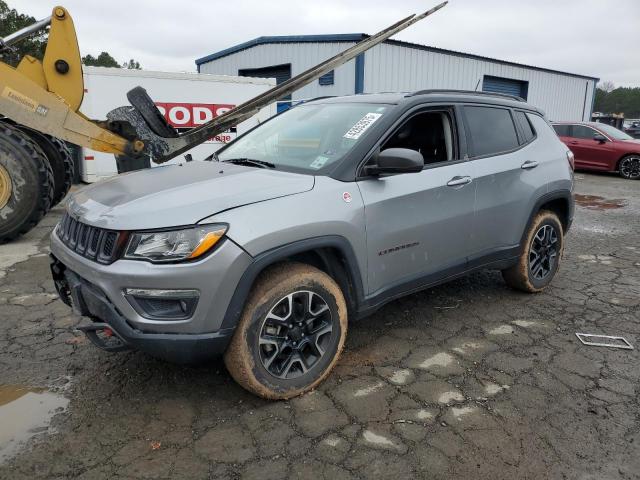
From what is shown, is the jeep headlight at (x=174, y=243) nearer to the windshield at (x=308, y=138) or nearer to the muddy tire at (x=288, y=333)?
the muddy tire at (x=288, y=333)

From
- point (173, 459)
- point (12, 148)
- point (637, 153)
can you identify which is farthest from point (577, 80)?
point (173, 459)

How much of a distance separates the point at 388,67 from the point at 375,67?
0.60m

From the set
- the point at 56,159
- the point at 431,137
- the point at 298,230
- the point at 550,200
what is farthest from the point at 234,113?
the point at 56,159

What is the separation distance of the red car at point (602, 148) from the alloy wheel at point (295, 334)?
46.9 ft

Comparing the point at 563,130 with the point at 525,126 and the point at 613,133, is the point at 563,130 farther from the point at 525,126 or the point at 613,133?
the point at 525,126

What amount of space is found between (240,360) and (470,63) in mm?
19402

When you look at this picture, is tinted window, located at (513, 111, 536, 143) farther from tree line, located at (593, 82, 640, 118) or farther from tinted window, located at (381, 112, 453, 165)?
tree line, located at (593, 82, 640, 118)

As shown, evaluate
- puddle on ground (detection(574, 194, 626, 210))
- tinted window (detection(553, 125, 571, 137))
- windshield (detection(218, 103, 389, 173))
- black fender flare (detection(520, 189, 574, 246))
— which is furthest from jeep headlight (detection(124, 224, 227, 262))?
tinted window (detection(553, 125, 571, 137))

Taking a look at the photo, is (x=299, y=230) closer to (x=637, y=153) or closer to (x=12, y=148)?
(x=12, y=148)

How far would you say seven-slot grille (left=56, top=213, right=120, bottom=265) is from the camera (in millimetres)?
2484

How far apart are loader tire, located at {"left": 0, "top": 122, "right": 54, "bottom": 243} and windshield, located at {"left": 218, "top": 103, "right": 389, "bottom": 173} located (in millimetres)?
3471

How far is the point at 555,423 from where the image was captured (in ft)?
8.78

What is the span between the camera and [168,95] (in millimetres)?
10891

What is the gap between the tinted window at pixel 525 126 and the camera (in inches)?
169
